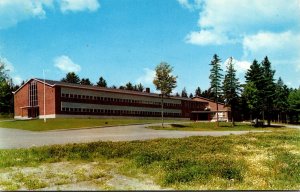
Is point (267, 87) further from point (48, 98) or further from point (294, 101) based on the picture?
point (48, 98)

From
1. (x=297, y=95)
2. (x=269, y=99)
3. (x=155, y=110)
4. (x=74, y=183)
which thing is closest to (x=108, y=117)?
(x=155, y=110)

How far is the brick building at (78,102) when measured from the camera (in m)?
80.5

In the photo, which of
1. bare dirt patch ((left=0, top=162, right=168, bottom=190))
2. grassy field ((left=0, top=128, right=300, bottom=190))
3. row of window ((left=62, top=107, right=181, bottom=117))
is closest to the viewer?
bare dirt patch ((left=0, top=162, right=168, bottom=190))

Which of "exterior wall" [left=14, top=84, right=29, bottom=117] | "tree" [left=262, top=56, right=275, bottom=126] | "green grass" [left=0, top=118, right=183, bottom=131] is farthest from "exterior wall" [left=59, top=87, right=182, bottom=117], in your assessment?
"tree" [left=262, top=56, right=275, bottom=126]

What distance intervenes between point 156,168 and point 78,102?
69.8 m

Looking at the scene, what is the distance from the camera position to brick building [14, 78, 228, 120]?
80.5 m

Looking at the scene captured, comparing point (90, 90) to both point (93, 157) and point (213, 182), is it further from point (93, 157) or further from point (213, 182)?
point (213, 182)

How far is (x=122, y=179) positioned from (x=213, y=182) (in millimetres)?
3177

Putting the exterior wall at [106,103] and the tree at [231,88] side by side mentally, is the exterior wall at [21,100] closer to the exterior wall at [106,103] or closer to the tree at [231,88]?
the exterior wall at [106,103]

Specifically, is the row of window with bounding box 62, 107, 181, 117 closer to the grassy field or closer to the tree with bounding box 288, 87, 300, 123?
the tree with bounding box 288, 87, 300, 123

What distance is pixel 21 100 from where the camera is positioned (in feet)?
295

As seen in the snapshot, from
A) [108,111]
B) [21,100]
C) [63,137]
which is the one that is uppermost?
[21,100]

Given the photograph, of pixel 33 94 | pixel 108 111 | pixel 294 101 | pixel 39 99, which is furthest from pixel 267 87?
pixel 33 94

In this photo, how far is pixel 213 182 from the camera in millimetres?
13172
